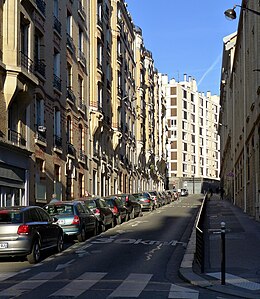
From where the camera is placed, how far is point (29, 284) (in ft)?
38.5

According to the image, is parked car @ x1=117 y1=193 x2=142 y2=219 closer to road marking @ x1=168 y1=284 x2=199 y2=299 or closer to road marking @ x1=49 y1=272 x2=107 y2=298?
road marking @ x1=49 y1=272 x2=107 y2=298

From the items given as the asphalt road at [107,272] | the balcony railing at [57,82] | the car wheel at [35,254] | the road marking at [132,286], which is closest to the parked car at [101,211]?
the asphalt road at [107,272]

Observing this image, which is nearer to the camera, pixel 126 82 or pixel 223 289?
pixel 223 289

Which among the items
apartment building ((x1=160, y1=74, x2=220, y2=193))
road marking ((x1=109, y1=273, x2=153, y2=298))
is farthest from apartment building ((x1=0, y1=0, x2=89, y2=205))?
apartment building ((x1=160, y1=74, x2=220, y2=193))

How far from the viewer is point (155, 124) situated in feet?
304

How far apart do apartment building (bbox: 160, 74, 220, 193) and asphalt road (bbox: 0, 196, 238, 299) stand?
10322cm

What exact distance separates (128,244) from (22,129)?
9.05 metres

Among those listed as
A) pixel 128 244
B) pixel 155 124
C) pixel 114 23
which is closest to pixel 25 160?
pixel 128 244

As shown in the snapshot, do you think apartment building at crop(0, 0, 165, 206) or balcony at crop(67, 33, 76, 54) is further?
balcony at crop(67, 33, 76, 54)

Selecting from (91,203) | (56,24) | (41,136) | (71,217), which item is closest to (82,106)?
(56,24)

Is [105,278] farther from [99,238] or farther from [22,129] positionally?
[22,129]

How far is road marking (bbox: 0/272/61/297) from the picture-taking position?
1074 centimetres

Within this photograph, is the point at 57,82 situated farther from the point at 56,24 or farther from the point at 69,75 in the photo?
the point at 69,75

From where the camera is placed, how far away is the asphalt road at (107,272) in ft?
35.0
